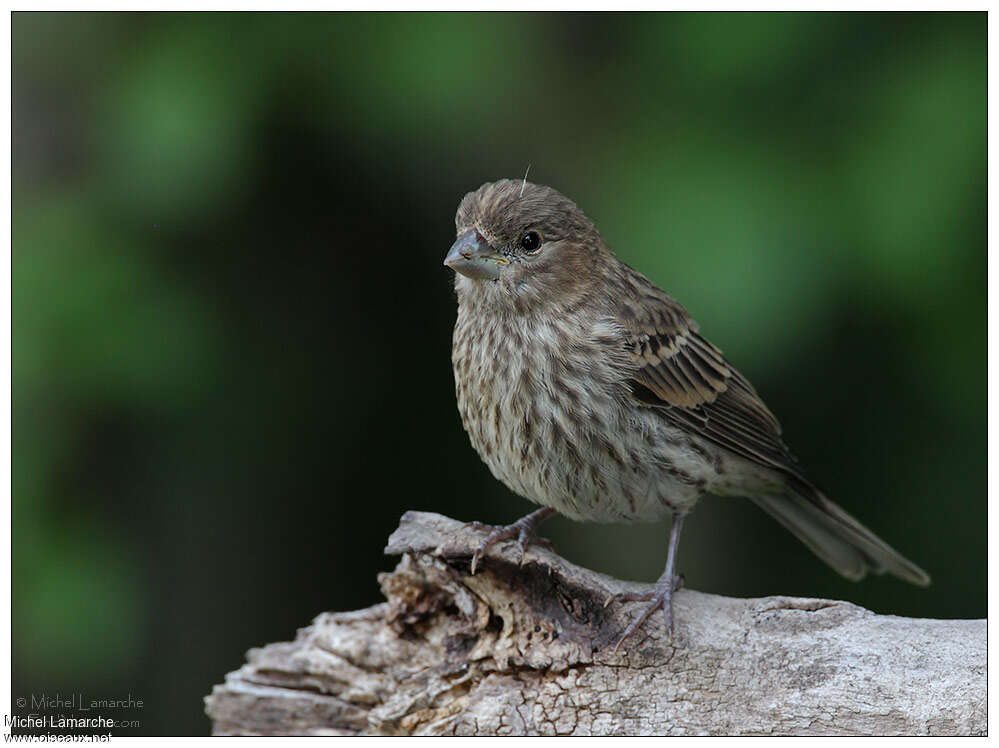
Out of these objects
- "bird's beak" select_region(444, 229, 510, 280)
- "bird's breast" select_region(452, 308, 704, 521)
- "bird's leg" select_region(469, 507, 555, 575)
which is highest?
"bird's beak" select_region(444, 229, 510, 280)

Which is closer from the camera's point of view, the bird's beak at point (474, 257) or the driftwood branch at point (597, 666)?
the driftwood branch at point (597, 666)

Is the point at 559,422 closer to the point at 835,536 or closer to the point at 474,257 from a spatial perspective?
the point at 474,257

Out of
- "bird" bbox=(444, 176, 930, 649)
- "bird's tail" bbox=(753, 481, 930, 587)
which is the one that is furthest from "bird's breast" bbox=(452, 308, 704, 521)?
"bird's tail" bbox=(753, 481, 930, 587)

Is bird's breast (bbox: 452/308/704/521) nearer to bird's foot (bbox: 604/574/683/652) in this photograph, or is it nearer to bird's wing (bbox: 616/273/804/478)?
bird's wing (bbox: 616/273/804/478)

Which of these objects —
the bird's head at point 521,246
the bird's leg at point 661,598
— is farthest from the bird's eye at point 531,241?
the bird's leg at point 661,598

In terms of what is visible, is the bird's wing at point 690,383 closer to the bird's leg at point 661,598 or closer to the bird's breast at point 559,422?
the bird's breast at point 559,422
